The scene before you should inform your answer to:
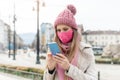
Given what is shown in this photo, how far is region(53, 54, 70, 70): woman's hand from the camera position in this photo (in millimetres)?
2674

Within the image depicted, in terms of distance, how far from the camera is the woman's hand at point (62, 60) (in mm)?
2674

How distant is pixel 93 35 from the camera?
101 meters

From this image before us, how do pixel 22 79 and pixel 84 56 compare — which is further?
pixel 22 79

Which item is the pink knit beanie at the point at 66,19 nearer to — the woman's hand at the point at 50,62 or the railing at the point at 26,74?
the woman's hand at the point at 50,62

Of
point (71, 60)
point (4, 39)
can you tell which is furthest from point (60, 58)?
point (4, 39)

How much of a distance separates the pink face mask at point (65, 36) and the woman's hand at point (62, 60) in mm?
161

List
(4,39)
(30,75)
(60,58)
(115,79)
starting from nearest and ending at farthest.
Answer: (60,58)
(30,75)
(115,79)
(4,39)

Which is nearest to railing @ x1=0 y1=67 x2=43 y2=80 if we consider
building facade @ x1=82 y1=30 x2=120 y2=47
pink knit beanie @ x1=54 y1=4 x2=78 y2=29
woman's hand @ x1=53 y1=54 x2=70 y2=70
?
pink knit beanie @ x1=54 y1=4 x2=78 y2=29

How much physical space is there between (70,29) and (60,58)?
269 millimetres

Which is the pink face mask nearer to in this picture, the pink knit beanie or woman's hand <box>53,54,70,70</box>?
the pink knit beanie

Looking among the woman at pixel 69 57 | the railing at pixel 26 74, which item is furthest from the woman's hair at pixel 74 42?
the railing at pixel 26 74

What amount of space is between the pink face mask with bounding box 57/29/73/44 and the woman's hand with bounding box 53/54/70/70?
16 cm

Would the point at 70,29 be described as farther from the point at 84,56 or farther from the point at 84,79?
the point at 84,79

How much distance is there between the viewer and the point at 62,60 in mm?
2684
